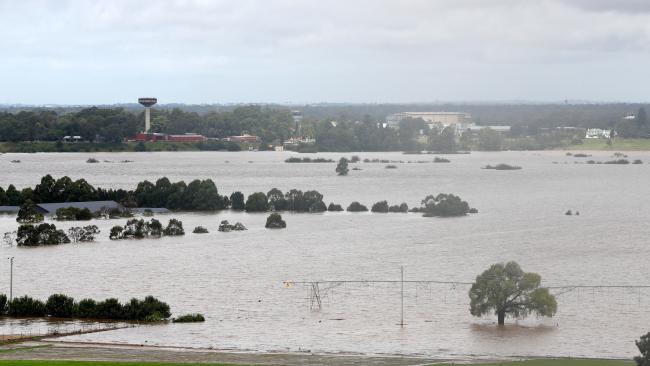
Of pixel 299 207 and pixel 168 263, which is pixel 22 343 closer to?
pixel 168 263

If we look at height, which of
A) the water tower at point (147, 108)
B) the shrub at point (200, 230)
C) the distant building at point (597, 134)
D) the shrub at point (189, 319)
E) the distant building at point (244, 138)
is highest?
the water tower at point (147, 108)

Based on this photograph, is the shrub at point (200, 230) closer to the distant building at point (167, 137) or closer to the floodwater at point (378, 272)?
the floodwater at point (378, 272)

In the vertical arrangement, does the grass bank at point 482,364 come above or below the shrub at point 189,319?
above

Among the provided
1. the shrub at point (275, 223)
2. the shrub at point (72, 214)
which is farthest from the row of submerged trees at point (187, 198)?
the shrub at point (275, 223)

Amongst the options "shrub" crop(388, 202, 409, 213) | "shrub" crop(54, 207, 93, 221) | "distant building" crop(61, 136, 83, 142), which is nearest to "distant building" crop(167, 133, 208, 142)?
"distant building" crop(61, 136, 83, 142)

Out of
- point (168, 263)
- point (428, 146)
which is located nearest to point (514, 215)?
point (168, 263)

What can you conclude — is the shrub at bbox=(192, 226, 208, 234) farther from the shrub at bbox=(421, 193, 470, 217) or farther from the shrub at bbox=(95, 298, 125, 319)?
the shrub at bbox=(95, 298, 125, 319)
